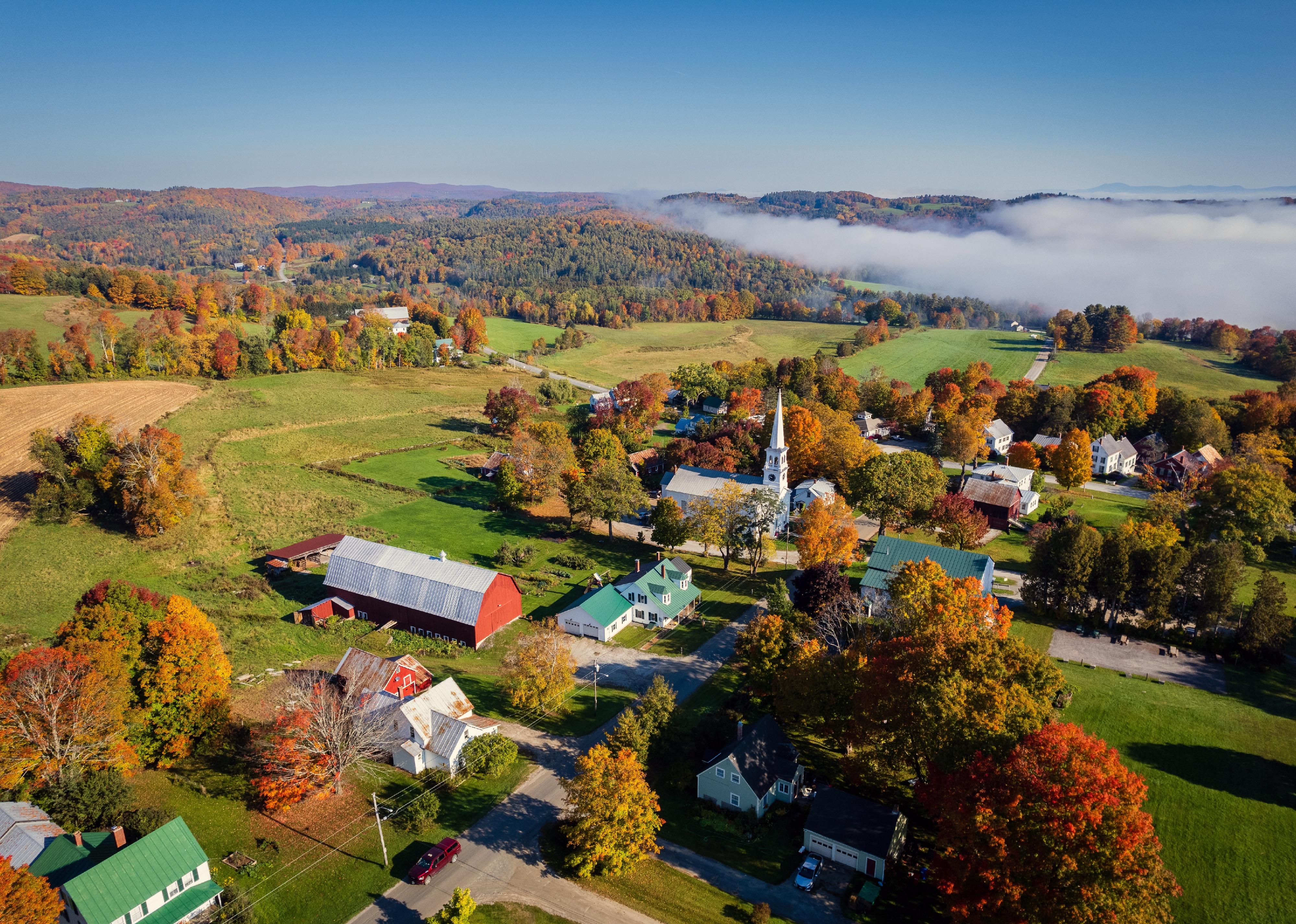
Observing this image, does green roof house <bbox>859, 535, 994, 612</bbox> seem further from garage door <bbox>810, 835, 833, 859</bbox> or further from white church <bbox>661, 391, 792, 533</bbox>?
garage door <bbox>810, 835, 833, 859</bbox>

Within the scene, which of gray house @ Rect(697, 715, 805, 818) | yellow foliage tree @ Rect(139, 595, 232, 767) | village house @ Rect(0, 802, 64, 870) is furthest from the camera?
yellow foliage tree @ Rect(139, 595, 232, 767)

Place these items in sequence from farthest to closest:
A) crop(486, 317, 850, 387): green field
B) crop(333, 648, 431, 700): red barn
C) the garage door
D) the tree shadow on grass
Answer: crop(486, 317, 850, 387): green field → crop(333, 648, 431, 700): red barn → the tree shadow on grass → the garage door

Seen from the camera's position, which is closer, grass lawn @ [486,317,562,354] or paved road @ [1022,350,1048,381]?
paved road @ [1022,350,1048,381]

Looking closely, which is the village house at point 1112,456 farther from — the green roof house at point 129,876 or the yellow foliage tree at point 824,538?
the green roof house at point 129,876

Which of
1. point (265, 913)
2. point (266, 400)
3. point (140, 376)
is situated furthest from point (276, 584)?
point (140, 376)

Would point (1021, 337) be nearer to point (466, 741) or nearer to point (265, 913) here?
point (466, 741)

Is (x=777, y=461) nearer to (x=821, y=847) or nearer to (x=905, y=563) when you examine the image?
(x=905, y=563)

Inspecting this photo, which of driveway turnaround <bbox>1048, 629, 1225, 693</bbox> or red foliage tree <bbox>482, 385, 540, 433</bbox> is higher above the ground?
red foliage tree <bbox>482, 385, 540, 433</bbox>

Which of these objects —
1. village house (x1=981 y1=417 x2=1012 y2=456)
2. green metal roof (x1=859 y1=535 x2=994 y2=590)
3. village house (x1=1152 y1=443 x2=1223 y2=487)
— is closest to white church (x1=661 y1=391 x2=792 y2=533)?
green metal roof (x1=859 y1=535 x2=994 y2=590)
